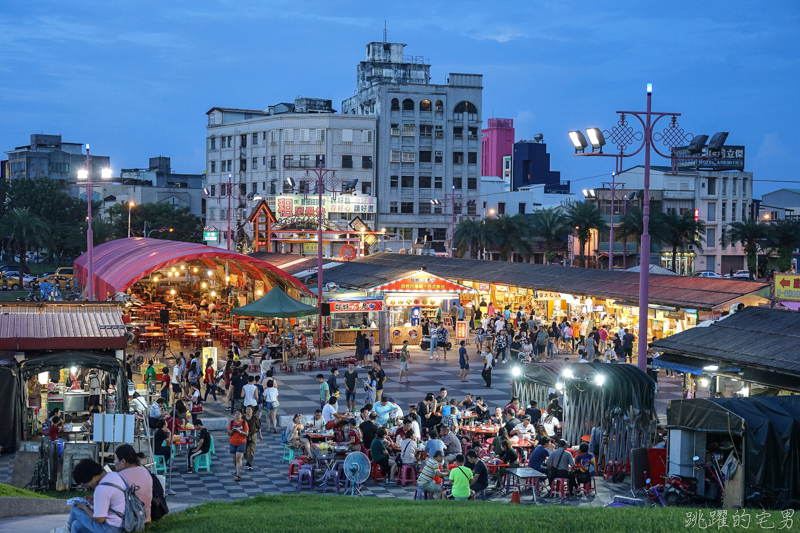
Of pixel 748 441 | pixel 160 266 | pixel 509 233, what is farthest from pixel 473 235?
pixel 748 441

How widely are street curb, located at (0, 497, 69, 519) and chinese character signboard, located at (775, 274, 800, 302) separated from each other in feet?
67.4

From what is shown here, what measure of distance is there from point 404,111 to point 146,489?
84.9 m

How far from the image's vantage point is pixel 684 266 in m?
81.6

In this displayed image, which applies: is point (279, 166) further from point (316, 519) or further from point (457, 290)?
point (316, 519)

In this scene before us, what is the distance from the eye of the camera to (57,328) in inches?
864

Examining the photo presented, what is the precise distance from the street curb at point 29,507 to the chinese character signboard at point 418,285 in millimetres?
25730

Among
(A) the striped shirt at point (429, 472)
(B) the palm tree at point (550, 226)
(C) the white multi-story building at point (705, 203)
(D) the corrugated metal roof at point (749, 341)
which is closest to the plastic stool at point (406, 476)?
(A) the striped shirt at point (429, 472)

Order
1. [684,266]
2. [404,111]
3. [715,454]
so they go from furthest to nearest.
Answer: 1. [404,111]
2. [684,266]
3. [715,454]

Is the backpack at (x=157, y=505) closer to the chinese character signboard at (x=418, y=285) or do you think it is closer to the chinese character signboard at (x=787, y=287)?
the chinese character signboard at (x=787, y=287)

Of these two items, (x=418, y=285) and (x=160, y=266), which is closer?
(x=160, y=266)

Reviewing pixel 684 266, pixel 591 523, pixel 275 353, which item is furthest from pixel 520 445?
pixel 684 266

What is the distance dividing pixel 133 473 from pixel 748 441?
1025 centimetres

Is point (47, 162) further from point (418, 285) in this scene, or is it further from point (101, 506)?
point (101, 506)

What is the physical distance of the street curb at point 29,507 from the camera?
12.7 metres
